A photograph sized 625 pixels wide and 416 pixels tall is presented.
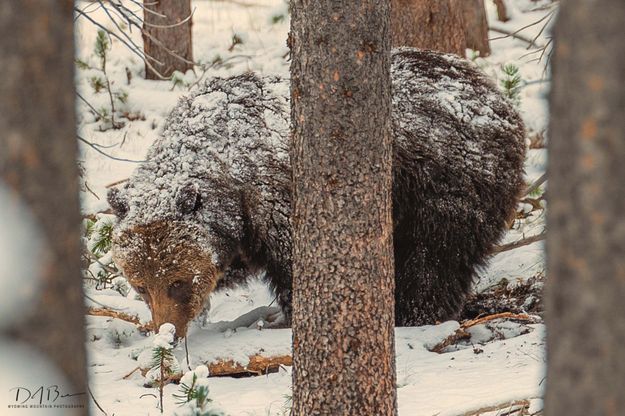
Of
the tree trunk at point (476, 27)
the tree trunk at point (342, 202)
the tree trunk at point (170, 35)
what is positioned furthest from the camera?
the tree trunk at point (476, 27)

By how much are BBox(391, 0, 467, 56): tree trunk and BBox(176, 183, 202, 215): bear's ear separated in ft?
9.58

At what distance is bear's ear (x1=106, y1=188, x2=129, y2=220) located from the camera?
636cm

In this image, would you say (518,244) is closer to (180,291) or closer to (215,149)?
(215,149)

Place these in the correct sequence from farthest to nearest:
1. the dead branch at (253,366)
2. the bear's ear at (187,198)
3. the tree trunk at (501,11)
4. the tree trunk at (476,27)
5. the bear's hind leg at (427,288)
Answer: the tree trunk at (501,11)
the tree trunk at (476,27)
the bear's hind leg at (427,288)
the bear's ear at (187,198)
the dead branch at (253,366)

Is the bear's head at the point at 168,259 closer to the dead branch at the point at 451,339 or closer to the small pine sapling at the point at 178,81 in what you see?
the dead branch at the point at 451,339

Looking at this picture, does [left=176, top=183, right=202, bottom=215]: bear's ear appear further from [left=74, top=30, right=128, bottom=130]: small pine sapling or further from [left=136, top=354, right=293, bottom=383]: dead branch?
[left=74, top=30, right=128, bottom=130]: small pine sapling

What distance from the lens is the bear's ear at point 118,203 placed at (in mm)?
6363

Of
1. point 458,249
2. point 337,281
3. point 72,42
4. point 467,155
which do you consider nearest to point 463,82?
point 467,155

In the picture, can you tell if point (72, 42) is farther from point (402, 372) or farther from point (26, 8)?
point (402, 372)

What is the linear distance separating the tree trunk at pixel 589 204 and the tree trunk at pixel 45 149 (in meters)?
0.98

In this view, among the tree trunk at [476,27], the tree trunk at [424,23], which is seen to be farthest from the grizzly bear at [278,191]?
the tree trunk at [476,27]

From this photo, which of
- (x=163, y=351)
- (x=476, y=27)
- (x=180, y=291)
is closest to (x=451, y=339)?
(x=180, y=291)

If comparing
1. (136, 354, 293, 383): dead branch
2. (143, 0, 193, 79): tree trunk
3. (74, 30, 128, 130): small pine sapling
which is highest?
(143, 0, 193, 79): tree trunk

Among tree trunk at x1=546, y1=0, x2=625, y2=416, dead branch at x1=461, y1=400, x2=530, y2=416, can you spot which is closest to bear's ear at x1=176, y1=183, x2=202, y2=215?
dead branch at x1=461, y1=400, x2=530, y2=416
